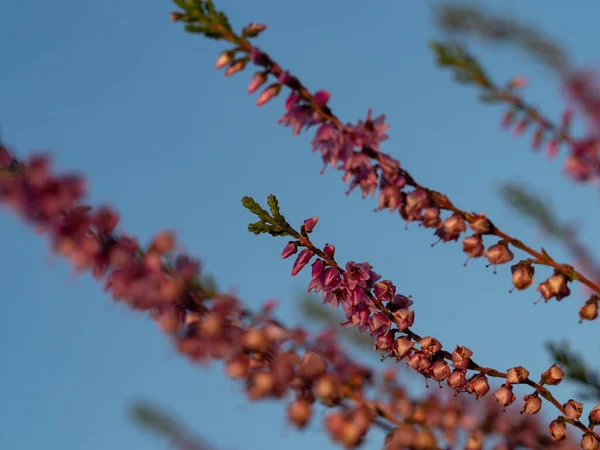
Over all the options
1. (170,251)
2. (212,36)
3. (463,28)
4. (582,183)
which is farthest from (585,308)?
(463,28)

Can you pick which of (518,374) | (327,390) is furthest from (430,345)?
(327,390)

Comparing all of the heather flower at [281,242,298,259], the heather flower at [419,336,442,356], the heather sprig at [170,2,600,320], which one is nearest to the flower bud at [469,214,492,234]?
the heather sprig at [170,2,600,320]

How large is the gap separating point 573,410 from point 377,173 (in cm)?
122

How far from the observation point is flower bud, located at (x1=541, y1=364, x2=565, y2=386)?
8.39 feet

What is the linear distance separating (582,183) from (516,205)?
51cm

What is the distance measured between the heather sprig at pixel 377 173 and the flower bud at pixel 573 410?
52cm

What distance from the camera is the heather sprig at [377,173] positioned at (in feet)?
7.20

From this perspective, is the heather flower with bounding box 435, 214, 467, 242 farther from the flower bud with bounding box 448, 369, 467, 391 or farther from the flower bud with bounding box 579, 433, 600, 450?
the flower bud with bounding box 579, 433, 600, 450

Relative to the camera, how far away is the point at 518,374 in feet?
8.34

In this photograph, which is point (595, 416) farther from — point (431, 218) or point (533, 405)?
point (431, 218)

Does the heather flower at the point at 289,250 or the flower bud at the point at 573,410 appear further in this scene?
the heather flower at the point at 289,250

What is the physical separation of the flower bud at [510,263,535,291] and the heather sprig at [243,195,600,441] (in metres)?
0.44

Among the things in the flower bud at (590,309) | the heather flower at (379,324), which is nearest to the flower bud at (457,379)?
the heather flower at (379,324)

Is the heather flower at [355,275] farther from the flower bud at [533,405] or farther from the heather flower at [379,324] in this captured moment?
the flower bud at [533,405]
